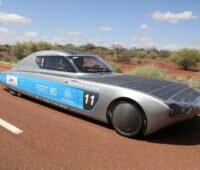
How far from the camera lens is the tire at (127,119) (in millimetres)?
4469

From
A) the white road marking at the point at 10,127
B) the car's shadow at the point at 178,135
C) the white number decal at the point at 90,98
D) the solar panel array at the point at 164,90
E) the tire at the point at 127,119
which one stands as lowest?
the car's shadow at the point at 178,135

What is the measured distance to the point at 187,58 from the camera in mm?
33469

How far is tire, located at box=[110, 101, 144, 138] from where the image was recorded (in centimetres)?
447

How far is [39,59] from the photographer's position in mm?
6828

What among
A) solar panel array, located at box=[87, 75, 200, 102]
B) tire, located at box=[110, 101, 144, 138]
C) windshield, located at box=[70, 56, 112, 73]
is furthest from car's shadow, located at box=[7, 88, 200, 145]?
windshield, located at box=[70, 56, 112, 73]

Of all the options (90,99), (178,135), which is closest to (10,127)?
(90,99)

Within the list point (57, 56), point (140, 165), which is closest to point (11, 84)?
point (57, 56)

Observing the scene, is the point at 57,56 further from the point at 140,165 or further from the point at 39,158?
the point at 140,165

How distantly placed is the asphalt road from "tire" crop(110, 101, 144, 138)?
0.45ft

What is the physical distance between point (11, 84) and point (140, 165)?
5024mm

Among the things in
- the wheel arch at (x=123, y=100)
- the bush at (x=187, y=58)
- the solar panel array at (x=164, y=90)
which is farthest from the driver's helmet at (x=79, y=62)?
the bush at (x=187, y=58)

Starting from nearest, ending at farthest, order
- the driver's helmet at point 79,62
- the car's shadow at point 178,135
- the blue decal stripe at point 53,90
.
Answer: the car's shadow at point 178,135 < the blue decal stripe at point 53,90 < the driver's helmet at point 79,62

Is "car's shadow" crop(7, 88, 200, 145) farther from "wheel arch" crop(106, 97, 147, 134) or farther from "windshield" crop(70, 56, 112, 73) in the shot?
"windshield" crop(70, 56, 112, 73)

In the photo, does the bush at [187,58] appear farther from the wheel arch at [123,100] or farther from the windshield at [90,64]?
the wheel arch at [123,100]
